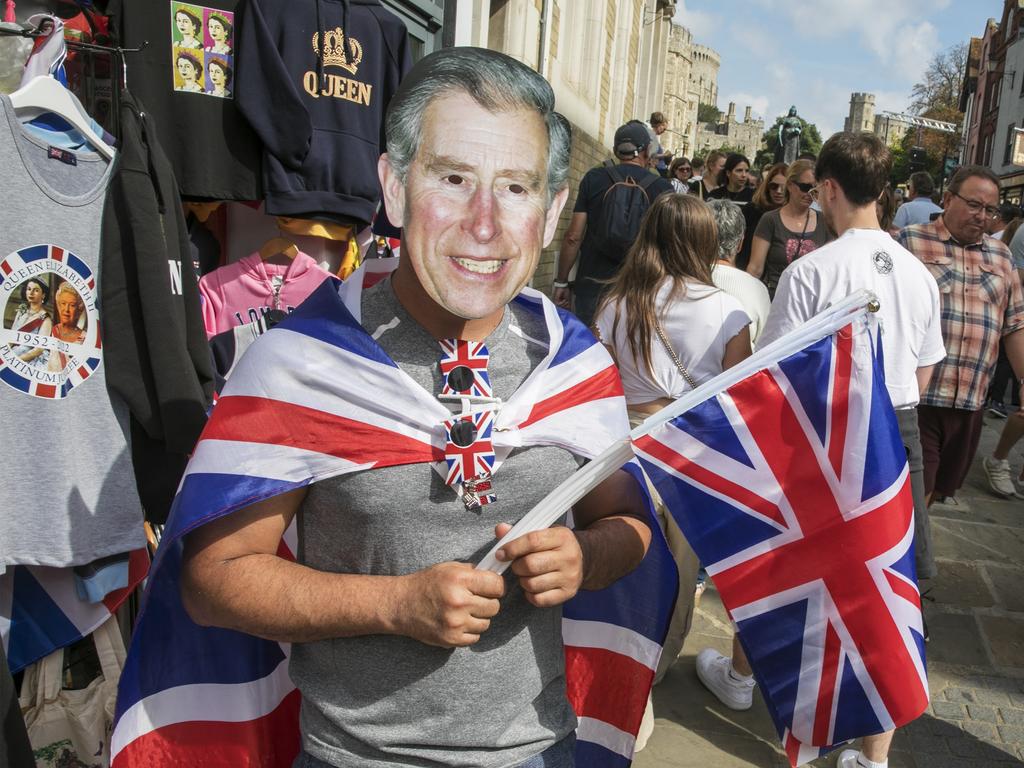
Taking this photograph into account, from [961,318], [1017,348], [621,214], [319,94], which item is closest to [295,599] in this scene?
[319,94]

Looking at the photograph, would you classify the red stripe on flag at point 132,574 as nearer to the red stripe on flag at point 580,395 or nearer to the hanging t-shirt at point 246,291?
the hanging t-shirt at point 246,291

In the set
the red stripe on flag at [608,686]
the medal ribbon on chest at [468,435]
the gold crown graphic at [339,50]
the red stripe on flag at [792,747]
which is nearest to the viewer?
the medal ribbon on chest at [468,435]

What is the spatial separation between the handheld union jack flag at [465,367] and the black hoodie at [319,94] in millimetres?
1799

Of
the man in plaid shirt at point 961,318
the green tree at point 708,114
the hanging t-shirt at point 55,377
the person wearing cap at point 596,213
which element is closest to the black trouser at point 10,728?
the hanging t-shirt at point 55,377

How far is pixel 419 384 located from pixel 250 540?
0.41m

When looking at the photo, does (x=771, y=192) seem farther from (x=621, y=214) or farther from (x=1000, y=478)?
(x=1000, y=478)

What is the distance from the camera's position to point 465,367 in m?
1.65

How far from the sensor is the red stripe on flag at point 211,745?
1838mm

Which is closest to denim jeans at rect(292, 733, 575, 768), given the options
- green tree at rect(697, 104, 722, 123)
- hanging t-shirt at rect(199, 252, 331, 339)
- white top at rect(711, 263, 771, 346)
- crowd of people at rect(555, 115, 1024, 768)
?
hanging t-shirt at rect(199, 252, 331, 339)

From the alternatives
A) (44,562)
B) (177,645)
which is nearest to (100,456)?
(44,562)

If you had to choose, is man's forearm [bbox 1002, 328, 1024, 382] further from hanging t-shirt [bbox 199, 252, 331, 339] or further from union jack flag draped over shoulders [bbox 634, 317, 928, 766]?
hanging t-shirt [bbox 199, 252, 331, 339]

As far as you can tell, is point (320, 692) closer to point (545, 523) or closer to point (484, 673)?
point (484, 673)

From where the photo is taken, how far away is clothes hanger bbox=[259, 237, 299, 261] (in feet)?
10.9

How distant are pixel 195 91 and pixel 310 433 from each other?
2.00m
